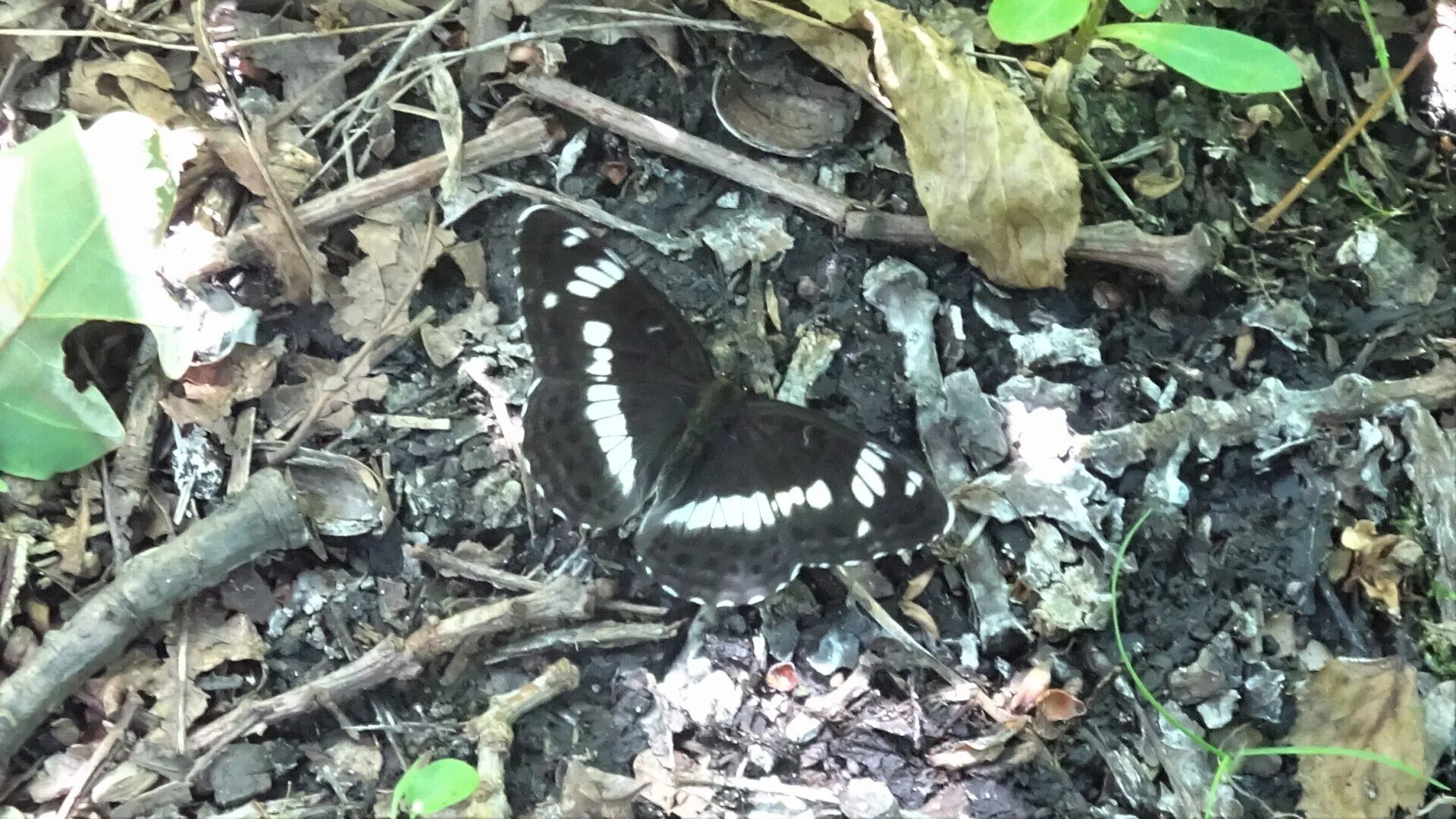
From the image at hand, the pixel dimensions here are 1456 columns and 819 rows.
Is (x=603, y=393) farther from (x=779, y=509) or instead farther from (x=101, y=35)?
(x=101, y=35)

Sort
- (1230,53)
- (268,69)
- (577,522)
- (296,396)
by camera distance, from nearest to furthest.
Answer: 1. (1230,53)
2. (577,522)
3. (296,396)
4. (268,69)

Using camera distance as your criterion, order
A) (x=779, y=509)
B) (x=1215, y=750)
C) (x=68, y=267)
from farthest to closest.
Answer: (x=779, y=509) < (x=68, y=267) < (x=1215, y=750)

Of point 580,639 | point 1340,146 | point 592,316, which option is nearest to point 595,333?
point 592,316

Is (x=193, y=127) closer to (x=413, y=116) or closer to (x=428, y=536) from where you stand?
(x=413, y=116)

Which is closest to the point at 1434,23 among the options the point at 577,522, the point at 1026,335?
the point at 1026,335

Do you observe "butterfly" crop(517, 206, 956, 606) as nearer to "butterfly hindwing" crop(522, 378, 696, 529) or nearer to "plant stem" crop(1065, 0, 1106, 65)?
"butterfly hindwing" crop(522, 378, 696, 529)
